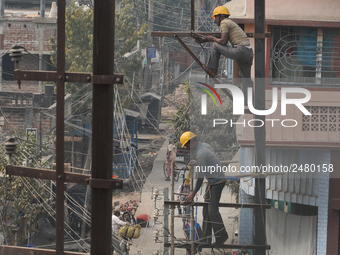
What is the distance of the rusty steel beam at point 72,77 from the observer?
13.9ft

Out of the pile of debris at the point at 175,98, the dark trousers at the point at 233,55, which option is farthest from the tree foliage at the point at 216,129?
the pile of debris at the point at 175,98

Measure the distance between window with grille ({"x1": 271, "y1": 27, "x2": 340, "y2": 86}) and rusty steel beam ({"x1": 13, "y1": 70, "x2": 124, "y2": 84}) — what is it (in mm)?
7422

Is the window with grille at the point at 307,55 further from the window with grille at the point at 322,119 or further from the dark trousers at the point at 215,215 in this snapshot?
the dark trousers at the point at 215,215

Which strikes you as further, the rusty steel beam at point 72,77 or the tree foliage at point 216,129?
the tree foliage at point 216,129

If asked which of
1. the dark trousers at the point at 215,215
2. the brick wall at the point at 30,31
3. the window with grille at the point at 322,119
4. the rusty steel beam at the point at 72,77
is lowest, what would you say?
the dark trousers at the point at 215,215

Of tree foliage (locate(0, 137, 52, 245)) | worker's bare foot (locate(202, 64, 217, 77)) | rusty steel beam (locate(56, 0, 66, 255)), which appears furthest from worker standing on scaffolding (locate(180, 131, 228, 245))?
tree foliage (locate(0, 137, 52, 245))

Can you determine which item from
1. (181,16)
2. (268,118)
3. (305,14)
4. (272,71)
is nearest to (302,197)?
(268,118)

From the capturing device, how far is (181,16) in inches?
1597

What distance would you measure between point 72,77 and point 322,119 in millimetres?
7536

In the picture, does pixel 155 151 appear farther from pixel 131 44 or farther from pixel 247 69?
pixel 247 69

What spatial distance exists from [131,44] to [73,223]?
1087 cm

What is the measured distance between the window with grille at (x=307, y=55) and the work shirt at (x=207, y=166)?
12.6ft

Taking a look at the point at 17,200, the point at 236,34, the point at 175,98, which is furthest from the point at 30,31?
the point at 236,34

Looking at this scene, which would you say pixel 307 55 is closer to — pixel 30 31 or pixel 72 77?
pixel 72 77
